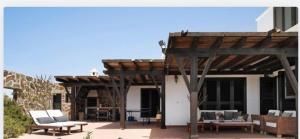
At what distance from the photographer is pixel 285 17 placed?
14750 mm

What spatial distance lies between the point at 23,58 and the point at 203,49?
14.0 m

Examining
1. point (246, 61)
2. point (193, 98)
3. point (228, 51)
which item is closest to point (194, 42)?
point (228, 51)

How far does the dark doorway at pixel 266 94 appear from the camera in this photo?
15.8 metres

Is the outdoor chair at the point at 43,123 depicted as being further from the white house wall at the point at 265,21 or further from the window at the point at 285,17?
the white house wall at the point at 265,21

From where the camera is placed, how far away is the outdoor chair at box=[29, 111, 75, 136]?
41.6ft

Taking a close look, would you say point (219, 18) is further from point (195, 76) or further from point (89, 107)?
point (89, 107)

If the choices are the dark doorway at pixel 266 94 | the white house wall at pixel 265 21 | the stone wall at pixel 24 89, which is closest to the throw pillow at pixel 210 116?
the dark doorway at pixel 266 94

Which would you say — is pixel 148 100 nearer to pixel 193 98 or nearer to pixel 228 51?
pixel 193 98

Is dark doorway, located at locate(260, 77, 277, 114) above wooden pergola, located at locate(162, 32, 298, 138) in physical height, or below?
below

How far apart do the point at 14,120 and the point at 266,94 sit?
29.2 ft

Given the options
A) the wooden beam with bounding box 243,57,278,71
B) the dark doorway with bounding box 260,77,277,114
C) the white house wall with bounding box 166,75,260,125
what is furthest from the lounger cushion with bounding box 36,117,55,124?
the dark doorway with bounding box 260,77,277,114

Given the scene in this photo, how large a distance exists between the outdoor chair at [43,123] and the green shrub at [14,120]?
0.35 m

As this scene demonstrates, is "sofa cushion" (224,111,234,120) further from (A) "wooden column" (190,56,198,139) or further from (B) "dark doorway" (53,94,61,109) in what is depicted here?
(B) "dark doorway" (53,94,61,109)

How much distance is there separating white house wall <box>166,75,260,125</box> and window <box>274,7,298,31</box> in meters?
2.16
